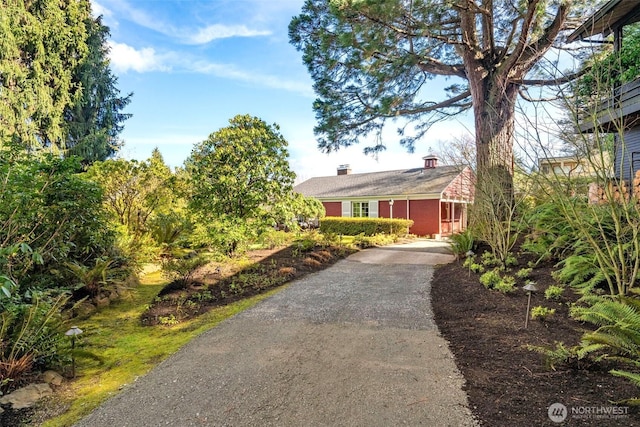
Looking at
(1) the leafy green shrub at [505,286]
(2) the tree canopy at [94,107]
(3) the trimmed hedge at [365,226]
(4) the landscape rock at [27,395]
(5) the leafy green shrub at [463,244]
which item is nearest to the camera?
(4) the landscape rock at [27,395]

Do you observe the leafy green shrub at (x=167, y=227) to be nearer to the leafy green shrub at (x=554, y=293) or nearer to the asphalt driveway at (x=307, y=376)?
the asphalt driveway at (x=307, y=376)

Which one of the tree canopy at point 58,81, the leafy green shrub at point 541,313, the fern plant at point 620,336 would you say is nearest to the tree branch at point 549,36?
the leafy green shrub at point 541,313

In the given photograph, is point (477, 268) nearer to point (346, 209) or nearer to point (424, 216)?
point (424, 216)

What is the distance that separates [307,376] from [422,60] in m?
8.66

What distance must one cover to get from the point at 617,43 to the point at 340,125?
727 cm

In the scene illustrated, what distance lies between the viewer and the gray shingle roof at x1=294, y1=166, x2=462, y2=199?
1800 cm

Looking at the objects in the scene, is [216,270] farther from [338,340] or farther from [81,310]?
[338,340]

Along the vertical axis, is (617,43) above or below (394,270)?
above

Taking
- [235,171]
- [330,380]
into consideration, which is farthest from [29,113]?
[330,380]

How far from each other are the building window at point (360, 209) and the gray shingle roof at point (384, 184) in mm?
590

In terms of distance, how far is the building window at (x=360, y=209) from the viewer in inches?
767

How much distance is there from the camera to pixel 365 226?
52.9ft

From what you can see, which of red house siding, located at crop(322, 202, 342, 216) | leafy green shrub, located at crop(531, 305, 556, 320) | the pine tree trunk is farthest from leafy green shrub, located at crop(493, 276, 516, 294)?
red house siding, located at crop(322, 202, 342, 216)

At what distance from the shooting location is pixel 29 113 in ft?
41.1
